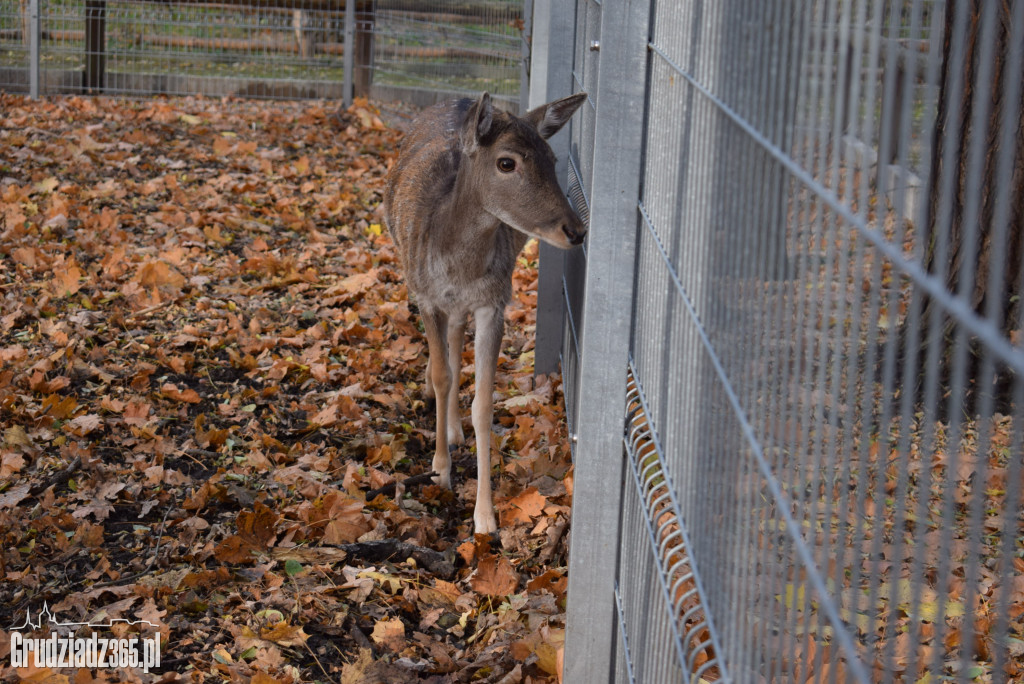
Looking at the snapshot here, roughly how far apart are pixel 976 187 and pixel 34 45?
13901 millimetres

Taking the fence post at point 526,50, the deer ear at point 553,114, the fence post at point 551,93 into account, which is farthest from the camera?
the fence post at point 526,50

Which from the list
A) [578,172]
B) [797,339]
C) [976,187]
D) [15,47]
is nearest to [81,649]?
[797,339]

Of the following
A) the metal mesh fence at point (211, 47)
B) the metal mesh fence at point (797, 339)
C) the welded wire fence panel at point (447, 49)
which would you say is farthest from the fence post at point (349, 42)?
the metal mesh fence at point (797, 339)

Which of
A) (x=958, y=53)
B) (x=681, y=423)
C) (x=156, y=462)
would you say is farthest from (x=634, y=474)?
(x=156, y=462)

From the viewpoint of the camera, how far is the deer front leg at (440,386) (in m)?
4.93

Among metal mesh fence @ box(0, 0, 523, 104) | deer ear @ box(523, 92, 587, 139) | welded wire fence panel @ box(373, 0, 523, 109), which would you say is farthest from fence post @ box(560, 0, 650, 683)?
metal mesh fence @ box(0, 0, 523, 104)

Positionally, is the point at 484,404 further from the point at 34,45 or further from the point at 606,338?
the point at 34,45

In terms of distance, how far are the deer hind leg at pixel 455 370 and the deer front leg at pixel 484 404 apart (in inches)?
6.0

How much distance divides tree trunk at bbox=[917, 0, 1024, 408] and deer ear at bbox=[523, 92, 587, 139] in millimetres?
1439

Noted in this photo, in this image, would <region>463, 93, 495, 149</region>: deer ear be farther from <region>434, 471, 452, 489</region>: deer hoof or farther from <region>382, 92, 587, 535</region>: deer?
<region>434, 471, 452, 489</region>: deer hoof

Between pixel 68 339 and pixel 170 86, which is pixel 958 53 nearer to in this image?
pixel 68 339

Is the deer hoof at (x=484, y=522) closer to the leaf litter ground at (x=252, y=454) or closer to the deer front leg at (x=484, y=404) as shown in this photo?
the deer front leg at (x=484, y=404)

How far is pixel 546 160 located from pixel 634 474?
222 cm

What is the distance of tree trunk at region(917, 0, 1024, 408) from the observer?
83 cm
